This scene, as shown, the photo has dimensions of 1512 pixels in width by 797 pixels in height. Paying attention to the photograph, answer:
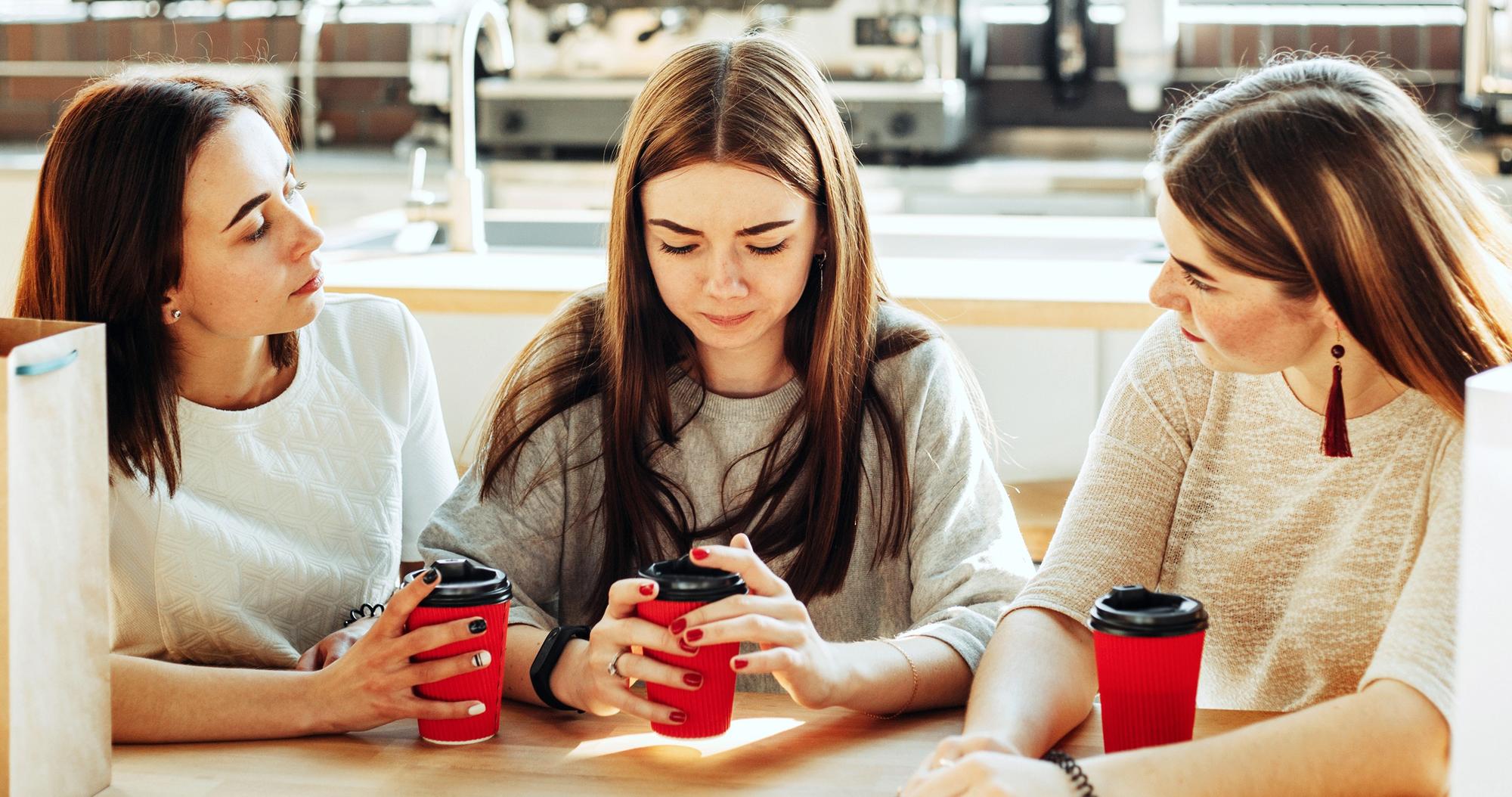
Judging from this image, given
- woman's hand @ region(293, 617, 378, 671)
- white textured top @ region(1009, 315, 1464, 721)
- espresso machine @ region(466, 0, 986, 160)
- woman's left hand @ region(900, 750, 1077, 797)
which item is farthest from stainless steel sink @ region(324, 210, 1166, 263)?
woman's left hand @ region(900, 750, 1077, 797)

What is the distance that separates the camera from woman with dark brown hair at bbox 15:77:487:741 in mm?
1269

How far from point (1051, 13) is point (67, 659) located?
341 centimetres

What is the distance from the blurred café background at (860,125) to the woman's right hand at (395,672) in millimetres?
1270

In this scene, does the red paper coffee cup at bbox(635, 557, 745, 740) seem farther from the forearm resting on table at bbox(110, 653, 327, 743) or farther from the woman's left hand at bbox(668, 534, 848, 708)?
the forearm resting on table at bbox(110, 653, 327, 743)

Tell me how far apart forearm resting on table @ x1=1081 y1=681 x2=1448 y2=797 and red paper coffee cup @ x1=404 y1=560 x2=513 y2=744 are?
0.39 m

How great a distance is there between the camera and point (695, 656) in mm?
992

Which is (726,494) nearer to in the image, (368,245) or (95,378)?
(95,378)

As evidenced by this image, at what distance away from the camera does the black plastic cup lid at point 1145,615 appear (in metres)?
0.91

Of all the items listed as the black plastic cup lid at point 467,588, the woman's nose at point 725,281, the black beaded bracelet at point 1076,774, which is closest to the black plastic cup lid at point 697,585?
the black plastic cup lid at point 467,588

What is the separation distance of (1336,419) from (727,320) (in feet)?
1.66

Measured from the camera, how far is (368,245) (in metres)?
2.97

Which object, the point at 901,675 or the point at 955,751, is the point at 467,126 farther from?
the point at 955,751

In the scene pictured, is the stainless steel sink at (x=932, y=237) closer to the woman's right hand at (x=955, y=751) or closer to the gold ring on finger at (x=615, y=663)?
the gold ring on finger at (x=615, y=663)

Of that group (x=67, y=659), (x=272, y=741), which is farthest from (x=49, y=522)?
(x=272, y=741)
